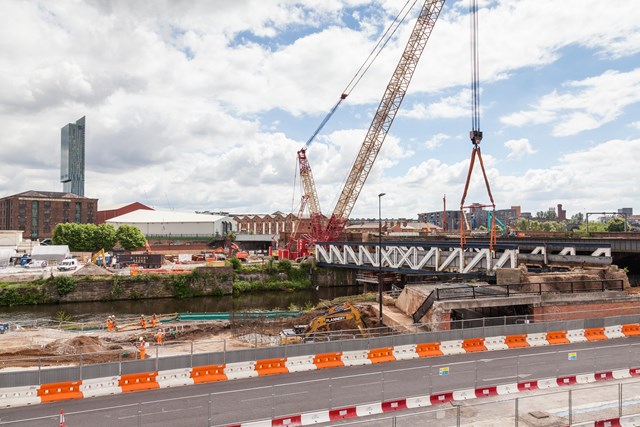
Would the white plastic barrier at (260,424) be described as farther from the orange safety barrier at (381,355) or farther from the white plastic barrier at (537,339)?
the white plastic barrier at (537,339)

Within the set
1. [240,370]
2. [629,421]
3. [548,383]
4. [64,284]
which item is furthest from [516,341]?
[64,284]

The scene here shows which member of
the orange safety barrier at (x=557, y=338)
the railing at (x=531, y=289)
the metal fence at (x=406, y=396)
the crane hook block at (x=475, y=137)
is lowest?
the metal fence at (x=406, y=396)

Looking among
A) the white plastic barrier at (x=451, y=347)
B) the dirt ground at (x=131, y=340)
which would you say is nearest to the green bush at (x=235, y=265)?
the dirt ground at (x=131, y=340)

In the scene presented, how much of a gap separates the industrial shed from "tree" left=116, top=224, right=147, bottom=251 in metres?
23.1

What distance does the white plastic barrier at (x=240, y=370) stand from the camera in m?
20.1

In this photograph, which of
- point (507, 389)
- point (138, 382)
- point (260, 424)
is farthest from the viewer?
point (138, 382)

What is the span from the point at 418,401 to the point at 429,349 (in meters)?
7.16

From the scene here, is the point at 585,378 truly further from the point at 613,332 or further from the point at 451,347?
the point at 613,332

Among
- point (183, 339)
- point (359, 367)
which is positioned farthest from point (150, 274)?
point (359, 367)

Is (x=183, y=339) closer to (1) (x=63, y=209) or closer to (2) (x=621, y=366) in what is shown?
(2) (x=621, y=366)

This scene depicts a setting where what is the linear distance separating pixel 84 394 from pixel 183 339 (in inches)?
585

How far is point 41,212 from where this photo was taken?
398ft

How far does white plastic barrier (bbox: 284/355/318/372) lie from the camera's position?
21.1m

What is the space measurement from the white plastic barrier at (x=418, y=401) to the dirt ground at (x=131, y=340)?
9502mm
